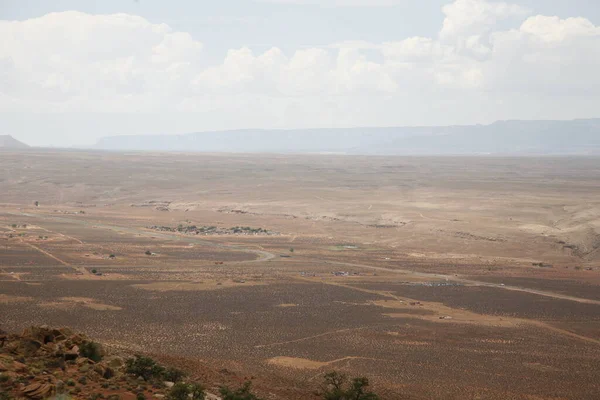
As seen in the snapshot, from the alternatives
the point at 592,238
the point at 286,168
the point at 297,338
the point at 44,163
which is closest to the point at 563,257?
the point at 592,238

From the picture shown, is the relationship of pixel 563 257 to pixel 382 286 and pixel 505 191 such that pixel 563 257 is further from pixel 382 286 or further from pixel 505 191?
pixel 505 191

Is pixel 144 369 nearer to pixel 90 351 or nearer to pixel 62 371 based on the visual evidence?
pixel 90 351

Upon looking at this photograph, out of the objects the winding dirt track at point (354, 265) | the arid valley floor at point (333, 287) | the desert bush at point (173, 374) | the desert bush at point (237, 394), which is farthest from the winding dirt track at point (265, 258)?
the desert bush at point (173, 374)

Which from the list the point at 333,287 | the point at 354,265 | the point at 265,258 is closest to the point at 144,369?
the point at 333,287

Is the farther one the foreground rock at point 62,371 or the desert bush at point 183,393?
the desert bush at point 183,393

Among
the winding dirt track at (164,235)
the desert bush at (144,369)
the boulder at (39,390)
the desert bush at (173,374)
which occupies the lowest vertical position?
the winding dirt track at (164,235)

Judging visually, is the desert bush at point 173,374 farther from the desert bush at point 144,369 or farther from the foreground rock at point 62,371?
the foreground rock at point 62,371
